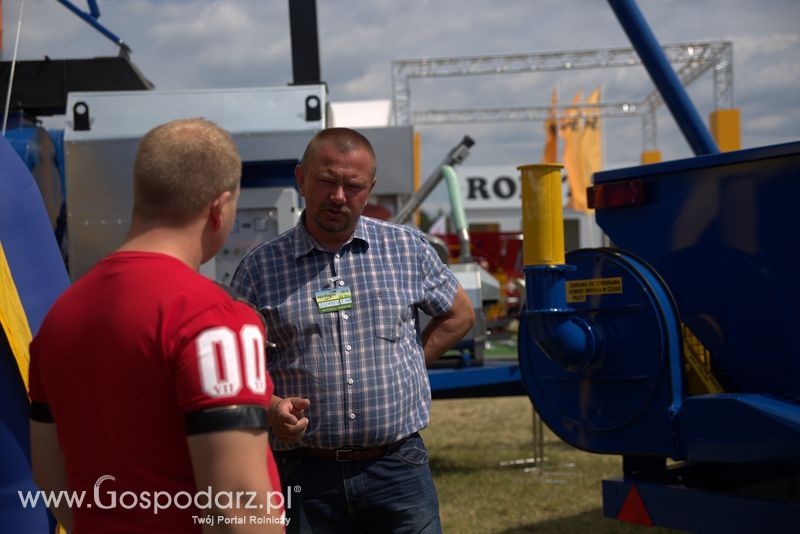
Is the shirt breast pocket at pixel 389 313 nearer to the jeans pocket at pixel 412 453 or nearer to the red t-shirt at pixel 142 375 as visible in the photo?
the jeans pocket at pixel 412 453

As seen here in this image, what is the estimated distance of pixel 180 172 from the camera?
149 cm

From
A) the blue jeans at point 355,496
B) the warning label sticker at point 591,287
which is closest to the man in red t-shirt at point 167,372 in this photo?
the blue jeans at point 355,496

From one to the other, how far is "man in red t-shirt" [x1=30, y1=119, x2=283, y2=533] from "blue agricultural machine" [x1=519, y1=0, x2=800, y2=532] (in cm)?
184

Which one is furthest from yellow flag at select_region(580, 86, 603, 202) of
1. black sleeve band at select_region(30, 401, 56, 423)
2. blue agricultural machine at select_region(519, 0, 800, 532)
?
black sleeve band at select_region(30, 401, 56, 423)

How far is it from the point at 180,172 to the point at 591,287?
2.31 metres

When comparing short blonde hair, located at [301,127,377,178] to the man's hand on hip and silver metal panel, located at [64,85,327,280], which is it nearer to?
the man's hand on hip

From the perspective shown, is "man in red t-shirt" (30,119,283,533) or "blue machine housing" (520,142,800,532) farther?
"blue machine housing" (520,142,800,532)

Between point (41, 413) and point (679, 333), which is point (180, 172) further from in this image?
point (679, 333)

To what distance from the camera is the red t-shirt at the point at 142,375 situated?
4.55 ft

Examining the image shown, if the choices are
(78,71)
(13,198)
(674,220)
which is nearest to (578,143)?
(78,71)

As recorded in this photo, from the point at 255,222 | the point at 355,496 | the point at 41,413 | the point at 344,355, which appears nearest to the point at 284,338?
the point at 344,355

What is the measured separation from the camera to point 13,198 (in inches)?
98.2

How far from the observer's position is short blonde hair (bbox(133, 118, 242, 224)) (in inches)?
58.7

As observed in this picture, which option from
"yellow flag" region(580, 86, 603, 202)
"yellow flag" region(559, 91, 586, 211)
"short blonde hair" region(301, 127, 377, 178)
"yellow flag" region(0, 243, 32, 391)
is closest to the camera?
"yellow flag" region(0, 243, 32, 391)
